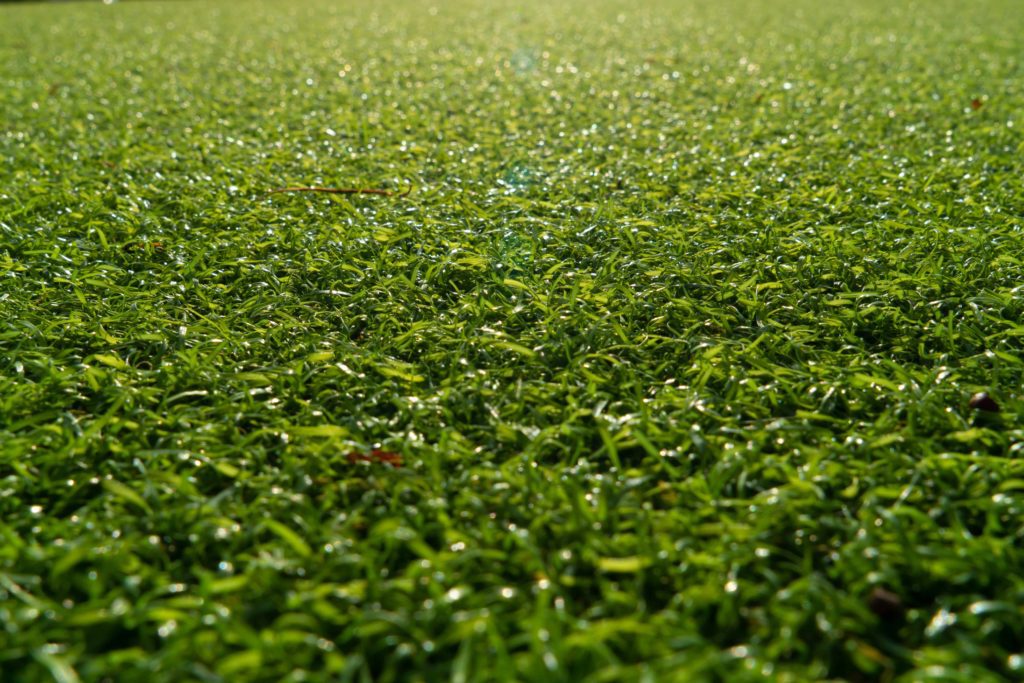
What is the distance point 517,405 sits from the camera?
207cm

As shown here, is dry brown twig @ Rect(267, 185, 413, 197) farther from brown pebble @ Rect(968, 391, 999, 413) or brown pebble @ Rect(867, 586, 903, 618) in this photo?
brown pebble @ Rect(867, 586, 903, 618)

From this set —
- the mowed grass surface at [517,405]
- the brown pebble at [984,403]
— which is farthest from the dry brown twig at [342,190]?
the brown pebble at [984,403]

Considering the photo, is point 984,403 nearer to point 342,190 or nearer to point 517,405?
point 517,405

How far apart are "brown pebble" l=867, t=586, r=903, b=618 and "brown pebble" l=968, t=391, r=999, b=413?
73 cm

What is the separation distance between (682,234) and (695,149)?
4.31ft

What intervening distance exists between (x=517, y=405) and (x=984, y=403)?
1072 millimetres

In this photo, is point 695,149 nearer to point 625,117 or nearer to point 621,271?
point 625,117

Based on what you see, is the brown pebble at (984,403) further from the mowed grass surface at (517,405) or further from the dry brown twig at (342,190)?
the dry brown twig at (342,190)

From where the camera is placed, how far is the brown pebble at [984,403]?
1991 millimetres

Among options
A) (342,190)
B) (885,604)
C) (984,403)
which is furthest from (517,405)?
(342,190)

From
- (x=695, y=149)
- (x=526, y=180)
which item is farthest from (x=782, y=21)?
(x=526, y=180)

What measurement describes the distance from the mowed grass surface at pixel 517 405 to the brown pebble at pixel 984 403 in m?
0.02

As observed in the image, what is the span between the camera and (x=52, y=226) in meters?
3.18

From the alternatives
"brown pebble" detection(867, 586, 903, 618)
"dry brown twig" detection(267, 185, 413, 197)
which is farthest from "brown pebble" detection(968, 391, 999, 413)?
"dry brown twig" detection(267, 185, 413, 197)
